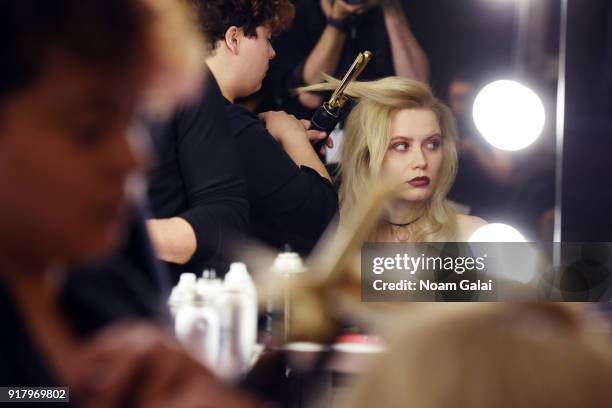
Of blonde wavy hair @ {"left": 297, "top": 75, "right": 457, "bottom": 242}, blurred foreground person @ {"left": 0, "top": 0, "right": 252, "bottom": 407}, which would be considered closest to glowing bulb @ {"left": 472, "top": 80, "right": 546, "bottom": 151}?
blonde wavy hair @ {"left": 297, "top": 75, "right": 457, "bottom": 242}

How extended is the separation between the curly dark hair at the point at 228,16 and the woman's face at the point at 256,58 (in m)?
0.01

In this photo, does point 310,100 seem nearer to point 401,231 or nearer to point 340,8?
point 340,8

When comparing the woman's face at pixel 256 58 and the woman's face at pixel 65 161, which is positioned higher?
the woman's face at pixel 256 58

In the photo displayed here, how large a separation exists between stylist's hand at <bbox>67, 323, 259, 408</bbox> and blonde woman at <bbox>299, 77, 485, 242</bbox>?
1.41m

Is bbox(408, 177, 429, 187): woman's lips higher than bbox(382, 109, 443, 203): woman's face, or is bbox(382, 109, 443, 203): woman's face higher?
bbox(382, 109, 443, 203): woman's face

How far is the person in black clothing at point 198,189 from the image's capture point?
1.59m

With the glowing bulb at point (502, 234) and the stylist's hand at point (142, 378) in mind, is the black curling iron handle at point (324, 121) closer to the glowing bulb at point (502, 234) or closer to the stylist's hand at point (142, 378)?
the glowing bulb at point (502, 234)

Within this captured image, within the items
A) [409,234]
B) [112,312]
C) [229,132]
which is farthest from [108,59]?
[409,234]

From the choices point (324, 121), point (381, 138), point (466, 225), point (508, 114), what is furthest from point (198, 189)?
point (508, 114)

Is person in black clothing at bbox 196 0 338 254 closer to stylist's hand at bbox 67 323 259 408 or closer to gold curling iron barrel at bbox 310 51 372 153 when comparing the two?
gold curling iron barrel at bbox 310 51 372 153

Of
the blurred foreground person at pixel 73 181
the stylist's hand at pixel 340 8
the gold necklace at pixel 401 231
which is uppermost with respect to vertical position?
the stylist's hand at pixel 340 8

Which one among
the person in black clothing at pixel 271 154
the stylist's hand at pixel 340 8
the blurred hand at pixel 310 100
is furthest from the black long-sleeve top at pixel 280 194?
the stylist's hand at pixel 340 8

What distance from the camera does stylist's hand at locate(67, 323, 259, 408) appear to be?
0.32 meters

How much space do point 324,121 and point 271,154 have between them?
135 mm
